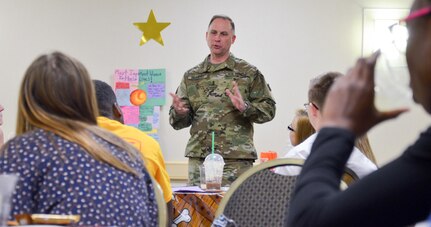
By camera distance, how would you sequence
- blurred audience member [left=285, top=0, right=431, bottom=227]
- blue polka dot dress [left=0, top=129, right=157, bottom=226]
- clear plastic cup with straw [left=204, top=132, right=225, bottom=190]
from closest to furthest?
blurred audience member [left=285, top=0, right=431, bottom=227] < blue polka dot dress [left=0, top=129, right=157, bottom=226] < clear plastic cup with straw [left=204, top=132, right=225, bottom=190]

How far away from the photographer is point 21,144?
154 centimetres

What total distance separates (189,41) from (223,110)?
1559 millimetres

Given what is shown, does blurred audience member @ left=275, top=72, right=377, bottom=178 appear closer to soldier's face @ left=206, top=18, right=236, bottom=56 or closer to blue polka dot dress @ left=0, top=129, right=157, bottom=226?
blue polka dot dress @ left=0, top=129, right=157, bottom=226

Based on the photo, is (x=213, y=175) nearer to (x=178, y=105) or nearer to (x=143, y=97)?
(x=178, y=105)

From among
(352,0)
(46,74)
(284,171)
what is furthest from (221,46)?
(46,74)

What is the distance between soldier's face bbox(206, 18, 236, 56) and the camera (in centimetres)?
445

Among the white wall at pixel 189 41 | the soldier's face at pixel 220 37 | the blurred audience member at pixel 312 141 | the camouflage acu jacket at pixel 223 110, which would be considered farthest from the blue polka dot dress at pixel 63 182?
the white wall at pixel 189 41

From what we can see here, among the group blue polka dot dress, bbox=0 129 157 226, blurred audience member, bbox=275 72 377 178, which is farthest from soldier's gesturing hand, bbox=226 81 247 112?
blue polka dot dress, bbox=0 129 157 226

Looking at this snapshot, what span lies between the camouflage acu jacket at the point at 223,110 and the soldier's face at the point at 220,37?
0.28 feet

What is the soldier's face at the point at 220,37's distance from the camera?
445 cm

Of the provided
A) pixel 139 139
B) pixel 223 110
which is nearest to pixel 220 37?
pixel 223 110

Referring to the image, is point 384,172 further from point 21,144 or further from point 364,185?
point 21,144

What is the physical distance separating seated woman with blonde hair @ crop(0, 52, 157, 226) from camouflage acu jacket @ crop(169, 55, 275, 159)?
2.62 metres

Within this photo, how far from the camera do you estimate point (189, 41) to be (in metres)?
5.73
